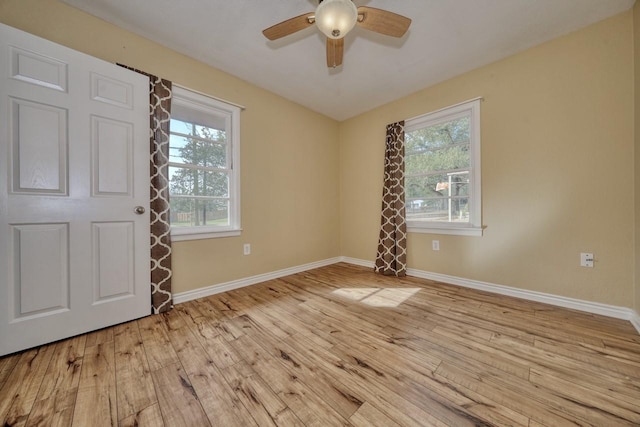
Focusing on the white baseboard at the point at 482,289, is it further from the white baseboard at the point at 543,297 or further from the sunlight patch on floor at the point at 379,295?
the sunlight patch on floor at the point at 379,295

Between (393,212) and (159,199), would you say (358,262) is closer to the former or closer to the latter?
(393,212)

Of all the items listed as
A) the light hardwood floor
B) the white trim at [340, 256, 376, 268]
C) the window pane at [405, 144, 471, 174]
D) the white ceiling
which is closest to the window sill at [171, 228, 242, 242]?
the light hardwood floor

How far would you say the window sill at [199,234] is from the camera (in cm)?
223

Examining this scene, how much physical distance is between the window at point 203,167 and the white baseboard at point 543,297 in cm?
251

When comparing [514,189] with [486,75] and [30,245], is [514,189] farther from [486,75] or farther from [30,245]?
[30,245]

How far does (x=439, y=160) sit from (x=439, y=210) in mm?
628

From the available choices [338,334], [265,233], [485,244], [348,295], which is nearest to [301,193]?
[265,233]

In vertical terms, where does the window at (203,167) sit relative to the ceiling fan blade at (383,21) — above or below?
below

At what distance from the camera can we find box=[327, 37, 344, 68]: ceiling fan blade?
1.76 m

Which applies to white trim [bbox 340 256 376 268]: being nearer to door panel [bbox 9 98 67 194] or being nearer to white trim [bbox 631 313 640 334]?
white trim [bbox 631 313 640 334]

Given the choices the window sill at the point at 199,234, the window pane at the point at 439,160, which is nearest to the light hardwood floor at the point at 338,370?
the window sill at the point at 199,234

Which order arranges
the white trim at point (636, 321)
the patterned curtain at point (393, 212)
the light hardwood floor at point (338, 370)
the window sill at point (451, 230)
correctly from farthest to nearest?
the patterned curtain at point (393, 212), the window sill at point (451, 230), the white trim at point (636, 321), the light hardwood floor at point (338, 370)

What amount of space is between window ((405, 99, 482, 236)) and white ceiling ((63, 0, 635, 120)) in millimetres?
504

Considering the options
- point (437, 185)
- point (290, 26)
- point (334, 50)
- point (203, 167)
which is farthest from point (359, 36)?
point (203, 167)
